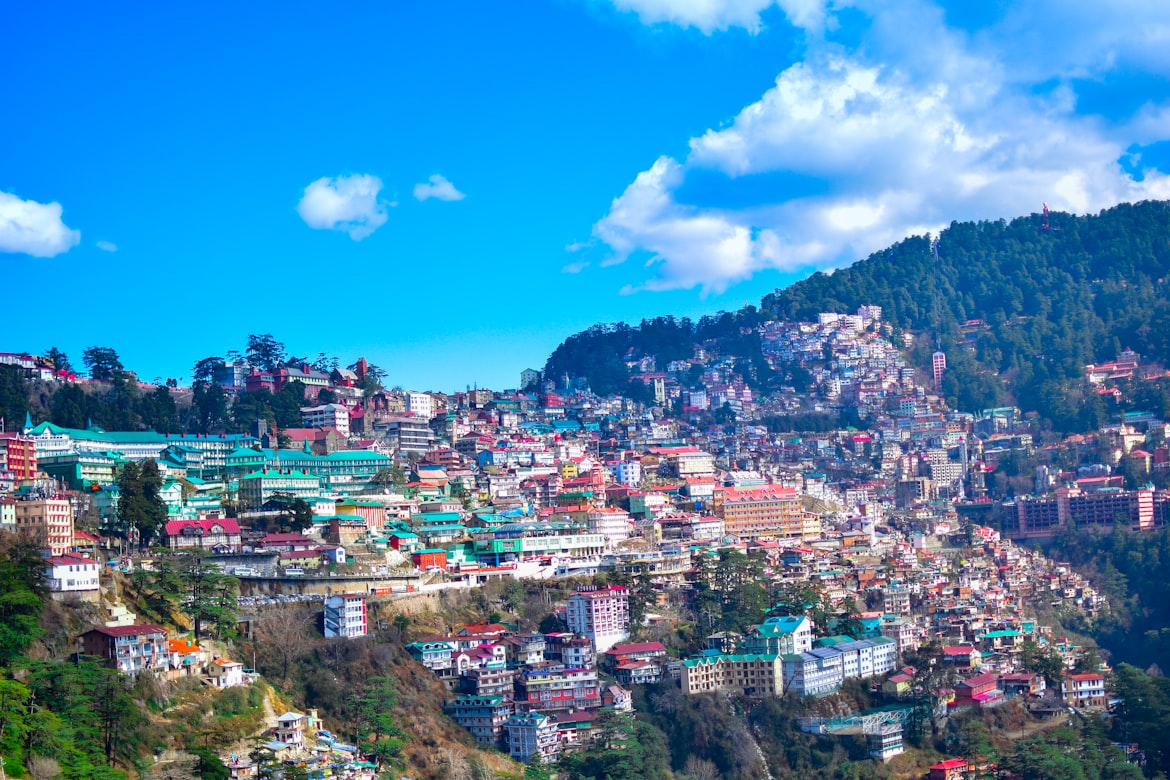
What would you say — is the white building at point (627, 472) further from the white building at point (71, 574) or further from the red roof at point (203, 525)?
the white building at point (71, 574)

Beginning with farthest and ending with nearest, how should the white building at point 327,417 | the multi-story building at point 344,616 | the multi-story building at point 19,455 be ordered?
the white building at point 327,417
the multi-story building at point 19,455
the multi-story building at point 344,616

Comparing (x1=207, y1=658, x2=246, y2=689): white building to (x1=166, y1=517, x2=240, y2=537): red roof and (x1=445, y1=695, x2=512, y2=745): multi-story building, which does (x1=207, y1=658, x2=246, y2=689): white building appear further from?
(x1=166, y1=517, x2=240, y2=537): red roof

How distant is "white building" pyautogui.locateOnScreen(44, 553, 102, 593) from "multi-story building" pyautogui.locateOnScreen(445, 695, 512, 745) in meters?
10.4

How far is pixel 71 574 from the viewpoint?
122ft

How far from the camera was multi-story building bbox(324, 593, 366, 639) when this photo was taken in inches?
1679

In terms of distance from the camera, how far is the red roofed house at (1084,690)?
50312mm

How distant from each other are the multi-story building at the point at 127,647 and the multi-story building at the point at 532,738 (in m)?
10.2

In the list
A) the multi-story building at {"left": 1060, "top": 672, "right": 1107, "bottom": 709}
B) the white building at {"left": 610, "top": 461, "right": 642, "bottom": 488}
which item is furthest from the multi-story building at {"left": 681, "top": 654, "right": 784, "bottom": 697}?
the white building at {"left": 610, "top": 461, "right": 642, "bottom": 488}

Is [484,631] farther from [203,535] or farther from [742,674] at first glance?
[203,535]

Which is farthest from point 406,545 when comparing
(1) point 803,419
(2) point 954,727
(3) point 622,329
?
(3) point 622,329

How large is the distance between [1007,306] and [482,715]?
8609cm

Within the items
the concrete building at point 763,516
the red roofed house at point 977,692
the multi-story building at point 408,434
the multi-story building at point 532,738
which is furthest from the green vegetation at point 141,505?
the concrete building at point 763,516

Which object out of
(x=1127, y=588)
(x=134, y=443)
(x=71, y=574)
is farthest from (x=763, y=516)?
(x=71, y=574)

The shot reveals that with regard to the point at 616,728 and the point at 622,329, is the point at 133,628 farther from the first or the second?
the point at 622,329
